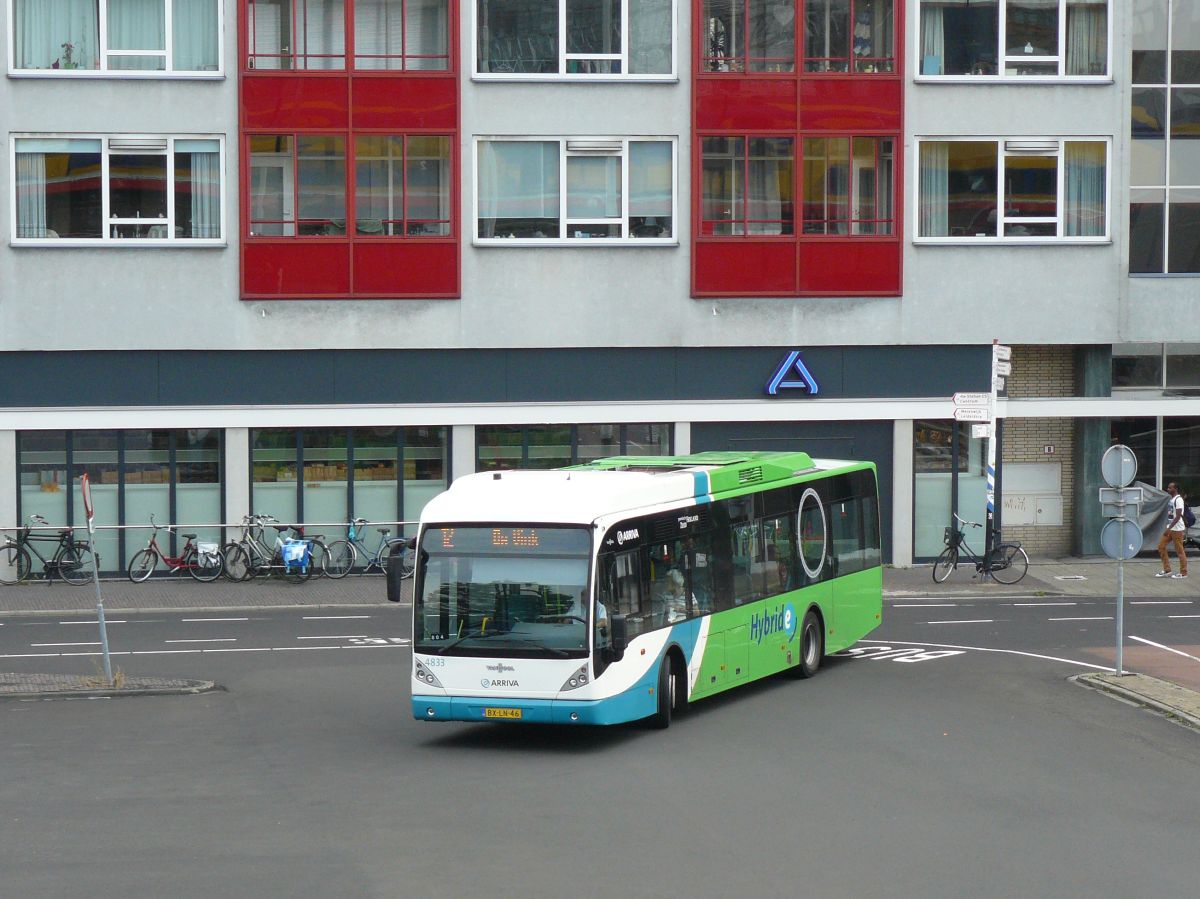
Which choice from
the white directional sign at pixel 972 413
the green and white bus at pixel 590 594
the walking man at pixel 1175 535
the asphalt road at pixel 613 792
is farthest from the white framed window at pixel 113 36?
the walking man at pixel 1175 535

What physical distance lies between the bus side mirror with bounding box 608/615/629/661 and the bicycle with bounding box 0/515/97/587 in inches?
703

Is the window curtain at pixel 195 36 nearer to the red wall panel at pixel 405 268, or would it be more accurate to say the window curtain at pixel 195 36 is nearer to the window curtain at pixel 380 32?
the window curtain at pixel 380 32

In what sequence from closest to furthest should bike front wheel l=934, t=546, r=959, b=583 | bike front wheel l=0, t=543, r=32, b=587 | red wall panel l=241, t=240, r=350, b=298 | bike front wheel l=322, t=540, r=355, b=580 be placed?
bike front wheel l=0, t=543, r=32, b=587 → bike front wheel l=934, t=546, r=959, b=583 → red wall panel l=241, t=240, r=350, b=298 → bike front wheel l=322, t=540, r=355, b=580

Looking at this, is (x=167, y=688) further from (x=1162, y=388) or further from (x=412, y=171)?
(x=1162, y=388)

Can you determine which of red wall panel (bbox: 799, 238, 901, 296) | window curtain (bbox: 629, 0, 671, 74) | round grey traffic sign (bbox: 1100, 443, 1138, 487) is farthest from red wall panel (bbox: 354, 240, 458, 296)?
round grey traffic sign (bbox: 1100, 443, 1138, 487)

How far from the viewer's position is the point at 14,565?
31234mm

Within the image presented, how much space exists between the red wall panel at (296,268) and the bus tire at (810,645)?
47.4 feet

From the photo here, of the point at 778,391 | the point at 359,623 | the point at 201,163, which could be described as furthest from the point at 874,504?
the point at 201,163

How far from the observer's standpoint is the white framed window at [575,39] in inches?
1284

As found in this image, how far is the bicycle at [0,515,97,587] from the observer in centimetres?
3114

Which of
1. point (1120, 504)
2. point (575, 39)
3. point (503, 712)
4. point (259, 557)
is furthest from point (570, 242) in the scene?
point (503, 712)

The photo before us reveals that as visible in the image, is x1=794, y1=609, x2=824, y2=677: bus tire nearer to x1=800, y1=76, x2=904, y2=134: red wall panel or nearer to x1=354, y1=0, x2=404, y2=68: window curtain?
x1=800, y1=76, x2=904, y2=134: red wall panel

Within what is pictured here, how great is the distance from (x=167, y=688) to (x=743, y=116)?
1776 centimetres

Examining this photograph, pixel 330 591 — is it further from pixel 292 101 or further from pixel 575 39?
pixel 575 39
